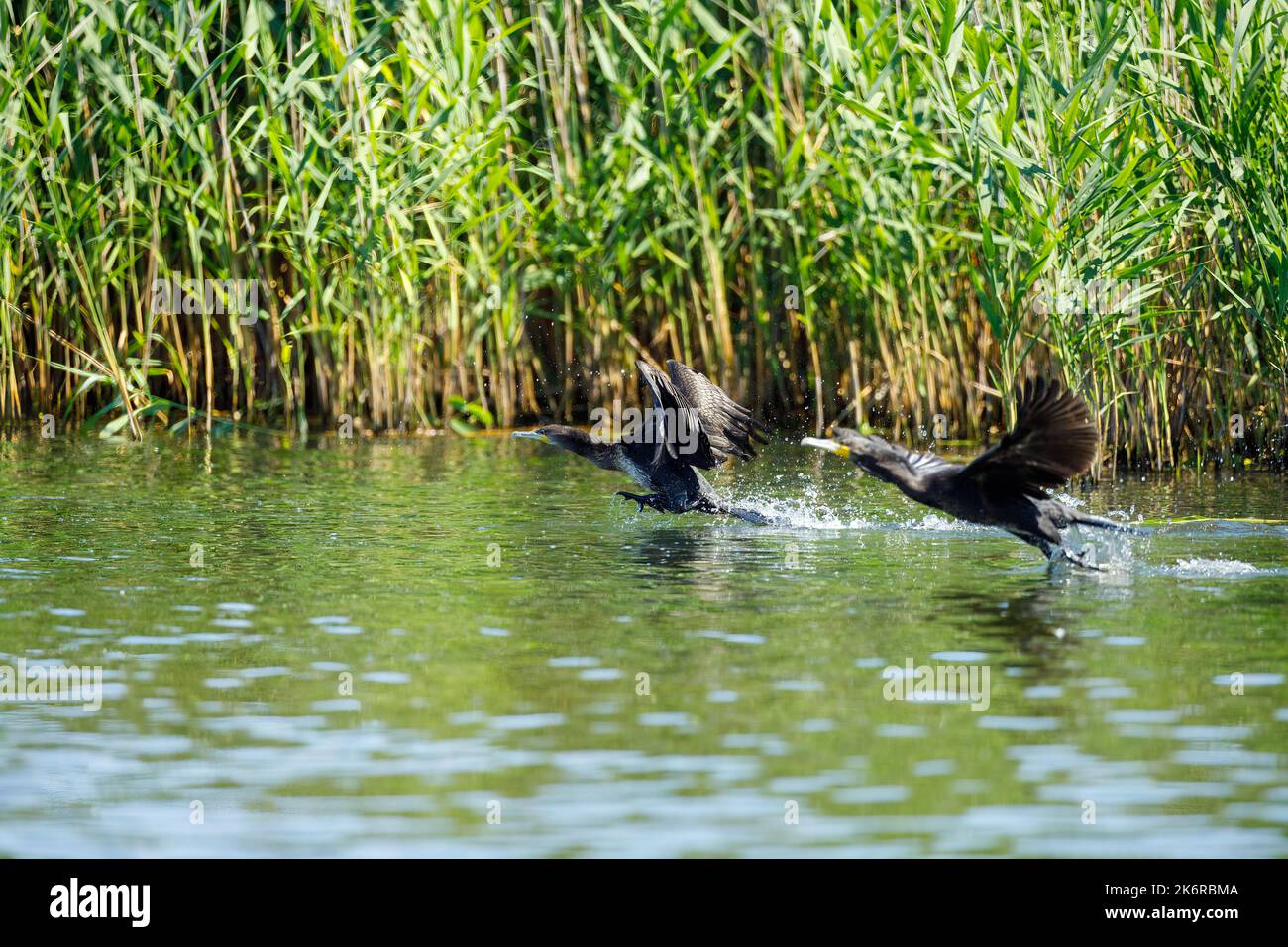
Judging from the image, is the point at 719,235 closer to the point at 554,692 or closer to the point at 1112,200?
the point at 1112,200

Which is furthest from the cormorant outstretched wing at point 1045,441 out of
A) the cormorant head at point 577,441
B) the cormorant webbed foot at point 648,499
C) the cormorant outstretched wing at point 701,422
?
the cormorant head at point 577,441

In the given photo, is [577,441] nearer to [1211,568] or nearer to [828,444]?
[828,444]

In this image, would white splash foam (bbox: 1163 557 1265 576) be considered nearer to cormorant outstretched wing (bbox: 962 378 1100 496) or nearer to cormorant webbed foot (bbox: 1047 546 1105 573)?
cormorant webbed foot (bbox: 1047 546 1105 573)

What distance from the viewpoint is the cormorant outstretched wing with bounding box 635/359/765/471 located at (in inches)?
445

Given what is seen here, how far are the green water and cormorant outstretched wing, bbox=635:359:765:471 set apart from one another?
477 millimetres

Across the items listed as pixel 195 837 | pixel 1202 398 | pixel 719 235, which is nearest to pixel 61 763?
pixel 195 837

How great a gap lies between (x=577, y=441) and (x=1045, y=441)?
4.73 metres

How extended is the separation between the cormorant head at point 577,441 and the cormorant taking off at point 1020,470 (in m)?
3.38

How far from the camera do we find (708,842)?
17.3ft

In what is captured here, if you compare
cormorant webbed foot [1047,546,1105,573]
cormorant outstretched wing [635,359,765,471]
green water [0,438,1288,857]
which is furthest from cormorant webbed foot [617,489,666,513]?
cormorant webbed foot [1047,546,1105,573]

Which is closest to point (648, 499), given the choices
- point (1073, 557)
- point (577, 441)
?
point (577, 441)

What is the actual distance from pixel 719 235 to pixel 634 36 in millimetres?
2005

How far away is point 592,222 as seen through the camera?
53.5ft
